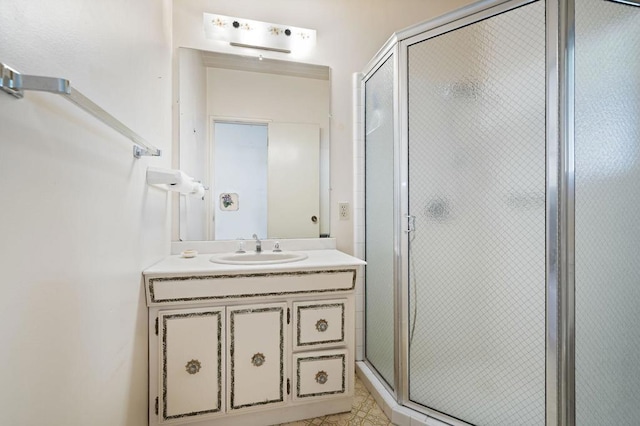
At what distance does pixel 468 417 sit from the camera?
1296mm

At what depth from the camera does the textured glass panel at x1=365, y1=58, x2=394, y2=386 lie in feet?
5.28

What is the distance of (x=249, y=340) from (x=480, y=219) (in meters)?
1.16

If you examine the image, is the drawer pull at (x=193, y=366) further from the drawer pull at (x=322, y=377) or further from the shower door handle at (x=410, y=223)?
the shower door handle at (x=410, y=223)

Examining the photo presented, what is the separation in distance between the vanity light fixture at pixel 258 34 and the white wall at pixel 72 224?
62 centimetres

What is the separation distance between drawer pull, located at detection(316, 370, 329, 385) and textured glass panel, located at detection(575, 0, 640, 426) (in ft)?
3.20

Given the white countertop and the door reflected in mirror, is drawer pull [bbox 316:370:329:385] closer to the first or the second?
the white countertop

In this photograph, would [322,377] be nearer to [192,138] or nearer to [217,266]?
[217,266]

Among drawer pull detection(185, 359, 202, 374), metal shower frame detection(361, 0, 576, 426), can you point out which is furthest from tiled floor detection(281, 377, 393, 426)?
metal shower frame detection(361, 0, 576, 426)

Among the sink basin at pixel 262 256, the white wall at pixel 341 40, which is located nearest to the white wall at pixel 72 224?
the sink basin at pixel 262 256

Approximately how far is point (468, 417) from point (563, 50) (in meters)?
1.51

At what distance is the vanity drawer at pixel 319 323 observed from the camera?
138 centimetres

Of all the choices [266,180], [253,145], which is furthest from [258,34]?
[266,180]

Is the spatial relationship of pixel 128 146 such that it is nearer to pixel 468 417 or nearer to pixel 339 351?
pixel 339 351

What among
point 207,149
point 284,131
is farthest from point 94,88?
point 284,131
